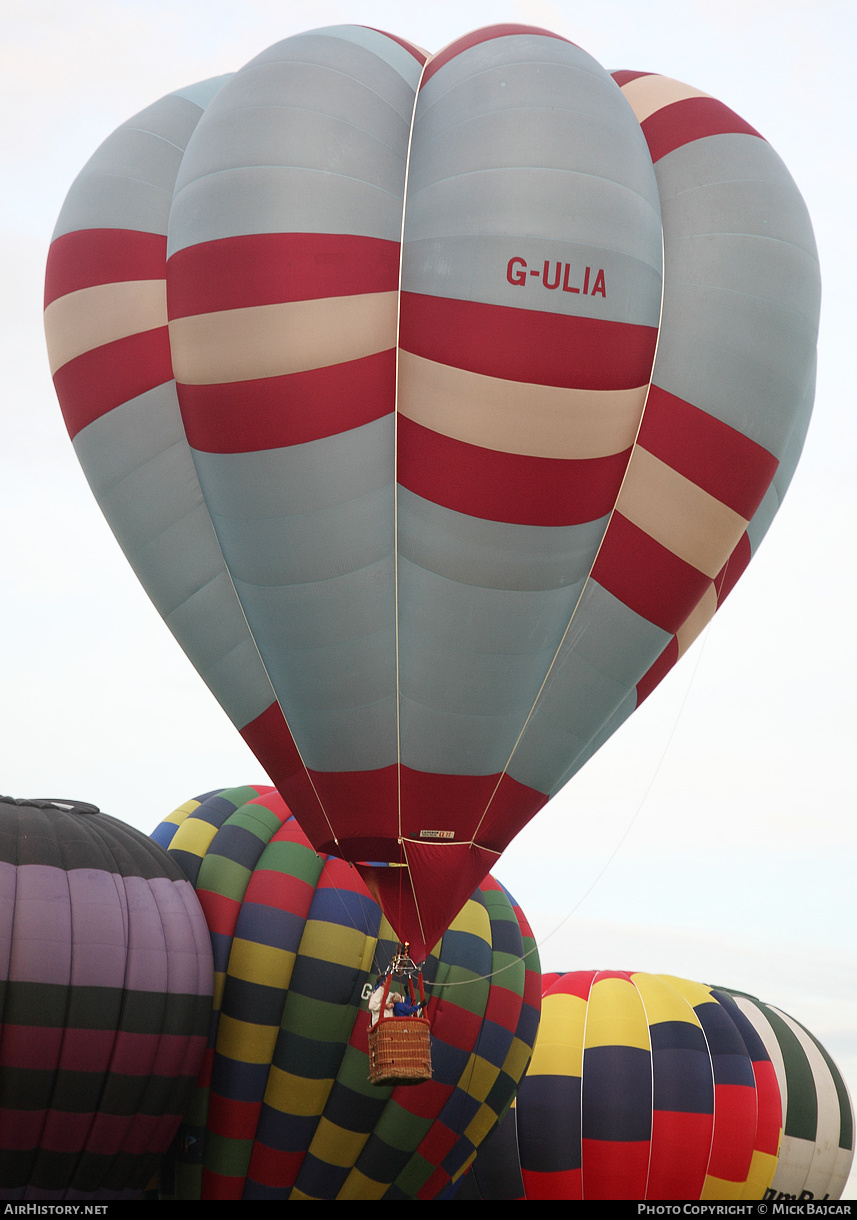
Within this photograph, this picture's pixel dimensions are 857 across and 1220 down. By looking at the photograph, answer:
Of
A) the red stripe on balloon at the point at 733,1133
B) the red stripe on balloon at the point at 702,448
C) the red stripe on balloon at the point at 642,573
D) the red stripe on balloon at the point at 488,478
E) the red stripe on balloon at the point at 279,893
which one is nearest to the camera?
the red stripe on balloon at the point at 488,478

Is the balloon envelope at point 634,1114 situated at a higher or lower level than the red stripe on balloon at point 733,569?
lower

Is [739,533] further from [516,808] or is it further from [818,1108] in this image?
[818,1108]

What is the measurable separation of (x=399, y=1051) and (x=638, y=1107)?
16.0 ft

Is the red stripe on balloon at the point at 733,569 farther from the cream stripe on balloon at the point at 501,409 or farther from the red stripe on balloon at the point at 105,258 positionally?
the red stripe on balloon at the point at 105,258

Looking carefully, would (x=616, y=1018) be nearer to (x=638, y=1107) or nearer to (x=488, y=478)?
(x=638, y=1107)

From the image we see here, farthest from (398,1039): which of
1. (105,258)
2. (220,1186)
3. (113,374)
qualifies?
(105,258)

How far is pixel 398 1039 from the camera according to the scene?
588cm

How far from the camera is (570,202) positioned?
5625 mm

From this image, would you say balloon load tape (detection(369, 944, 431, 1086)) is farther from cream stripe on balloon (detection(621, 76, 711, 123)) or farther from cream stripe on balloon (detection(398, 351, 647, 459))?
cream stripe on balloon (detection(621, 76, 711, 123))

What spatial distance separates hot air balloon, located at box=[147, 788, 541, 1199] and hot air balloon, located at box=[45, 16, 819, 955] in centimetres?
185

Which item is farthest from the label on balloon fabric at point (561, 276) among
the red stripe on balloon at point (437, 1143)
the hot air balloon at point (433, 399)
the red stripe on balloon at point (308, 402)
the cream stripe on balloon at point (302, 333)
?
the red stripe on balloon at point (437, 1143)

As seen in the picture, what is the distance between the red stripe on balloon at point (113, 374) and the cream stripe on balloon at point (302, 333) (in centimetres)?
62

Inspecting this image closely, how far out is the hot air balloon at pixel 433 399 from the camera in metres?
5.60
